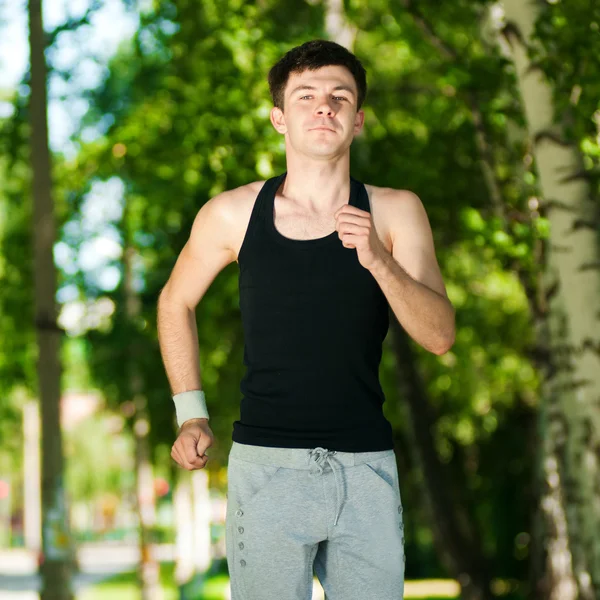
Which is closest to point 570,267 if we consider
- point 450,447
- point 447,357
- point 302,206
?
point 302,206

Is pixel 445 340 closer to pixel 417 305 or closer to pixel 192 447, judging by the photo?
pixel 417 305

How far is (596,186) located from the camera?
24.0 ft

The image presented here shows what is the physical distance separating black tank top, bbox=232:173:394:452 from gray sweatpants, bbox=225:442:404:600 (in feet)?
0.18

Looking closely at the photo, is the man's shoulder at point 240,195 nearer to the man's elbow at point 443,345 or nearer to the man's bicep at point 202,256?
the man's bicep at point 202,256

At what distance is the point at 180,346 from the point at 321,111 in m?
0.84

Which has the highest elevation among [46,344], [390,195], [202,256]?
[46,344]

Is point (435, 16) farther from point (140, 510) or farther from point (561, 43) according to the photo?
point (140, 510)

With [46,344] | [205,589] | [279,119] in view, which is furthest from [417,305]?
[205,589]

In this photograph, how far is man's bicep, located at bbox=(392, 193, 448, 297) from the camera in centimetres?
339

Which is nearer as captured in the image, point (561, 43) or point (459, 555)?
point (561, 43)

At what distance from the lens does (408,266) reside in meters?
3.41

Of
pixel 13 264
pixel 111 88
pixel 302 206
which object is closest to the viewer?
pixel 302 206

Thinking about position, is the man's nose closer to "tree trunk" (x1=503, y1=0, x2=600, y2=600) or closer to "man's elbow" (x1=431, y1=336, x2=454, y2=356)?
"man's elbow" (x1=431, y1=336, x2=454, y2=356)

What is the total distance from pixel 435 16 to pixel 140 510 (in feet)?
45.1
